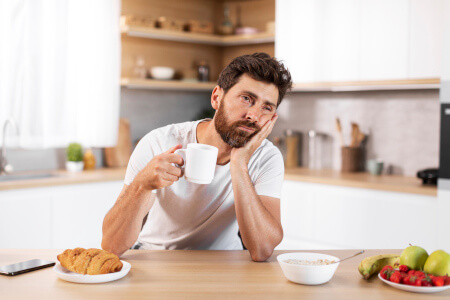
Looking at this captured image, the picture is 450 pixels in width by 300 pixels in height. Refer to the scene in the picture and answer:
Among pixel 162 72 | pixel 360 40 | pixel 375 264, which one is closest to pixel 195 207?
pixel 375 264

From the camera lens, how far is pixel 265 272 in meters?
1.72

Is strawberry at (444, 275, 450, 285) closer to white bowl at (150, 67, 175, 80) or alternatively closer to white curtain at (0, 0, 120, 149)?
white curtain at (0, 0, 120, 149)

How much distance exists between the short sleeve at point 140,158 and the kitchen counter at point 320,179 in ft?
4.78

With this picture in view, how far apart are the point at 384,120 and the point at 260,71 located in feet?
7.79

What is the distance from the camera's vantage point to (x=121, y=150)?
447cm

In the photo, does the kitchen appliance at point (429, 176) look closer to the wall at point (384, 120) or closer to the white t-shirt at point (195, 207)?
the wall at point (384, 120)

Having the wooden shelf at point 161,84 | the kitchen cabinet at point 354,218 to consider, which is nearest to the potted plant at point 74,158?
the wooden shelf at point 161,84

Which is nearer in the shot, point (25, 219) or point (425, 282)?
point (425, 282)

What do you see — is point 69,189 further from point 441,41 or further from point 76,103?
point 441,41

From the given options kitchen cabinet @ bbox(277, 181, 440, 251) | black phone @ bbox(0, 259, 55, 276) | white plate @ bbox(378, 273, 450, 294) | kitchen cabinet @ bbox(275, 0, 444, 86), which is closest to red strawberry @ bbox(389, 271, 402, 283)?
white plate @ bbox(378, 273, 450, 294)

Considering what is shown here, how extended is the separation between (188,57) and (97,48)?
3.24ft

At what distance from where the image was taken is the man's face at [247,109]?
2.17 m

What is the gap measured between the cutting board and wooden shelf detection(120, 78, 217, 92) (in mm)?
331

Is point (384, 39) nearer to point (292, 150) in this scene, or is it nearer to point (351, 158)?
point (351, 158)
